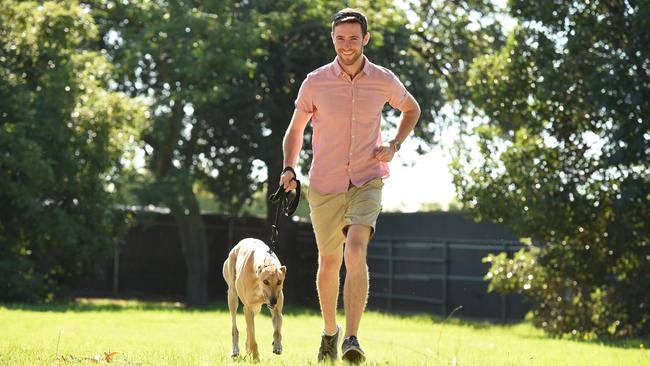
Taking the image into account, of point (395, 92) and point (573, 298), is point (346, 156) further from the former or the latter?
point (573, 298)

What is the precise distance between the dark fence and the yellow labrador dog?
1385 cm

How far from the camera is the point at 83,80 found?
894 inches

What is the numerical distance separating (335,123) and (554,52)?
10.2m

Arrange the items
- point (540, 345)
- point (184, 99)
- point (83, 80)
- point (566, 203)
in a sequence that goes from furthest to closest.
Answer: point (184, 99)
point (83, 80)
point (566, 203)
point (540, 345)

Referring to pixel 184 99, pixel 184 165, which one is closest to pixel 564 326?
pixel 184 99

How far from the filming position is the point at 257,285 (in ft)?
28.2

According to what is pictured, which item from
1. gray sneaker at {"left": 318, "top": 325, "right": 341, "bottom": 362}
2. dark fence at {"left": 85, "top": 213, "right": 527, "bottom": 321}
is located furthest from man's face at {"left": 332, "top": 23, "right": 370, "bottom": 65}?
dark fence at {"left": 85, "top": 213, "right": 527, "bottom": 321}

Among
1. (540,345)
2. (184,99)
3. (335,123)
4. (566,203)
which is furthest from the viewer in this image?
(184,99)

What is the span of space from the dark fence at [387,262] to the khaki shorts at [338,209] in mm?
14421

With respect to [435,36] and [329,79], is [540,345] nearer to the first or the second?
[329,79]

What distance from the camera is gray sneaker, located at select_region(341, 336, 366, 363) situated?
7254 millimetres

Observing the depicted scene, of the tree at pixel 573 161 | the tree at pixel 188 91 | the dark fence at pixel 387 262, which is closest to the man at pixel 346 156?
the tree at pixel 573 161

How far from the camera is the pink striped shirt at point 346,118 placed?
7.91m

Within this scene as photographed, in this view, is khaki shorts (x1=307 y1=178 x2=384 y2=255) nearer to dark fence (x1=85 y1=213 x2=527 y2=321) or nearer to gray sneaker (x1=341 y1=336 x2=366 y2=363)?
gray sneaker (x1=341 y1=336 x2=366 y2=363)
